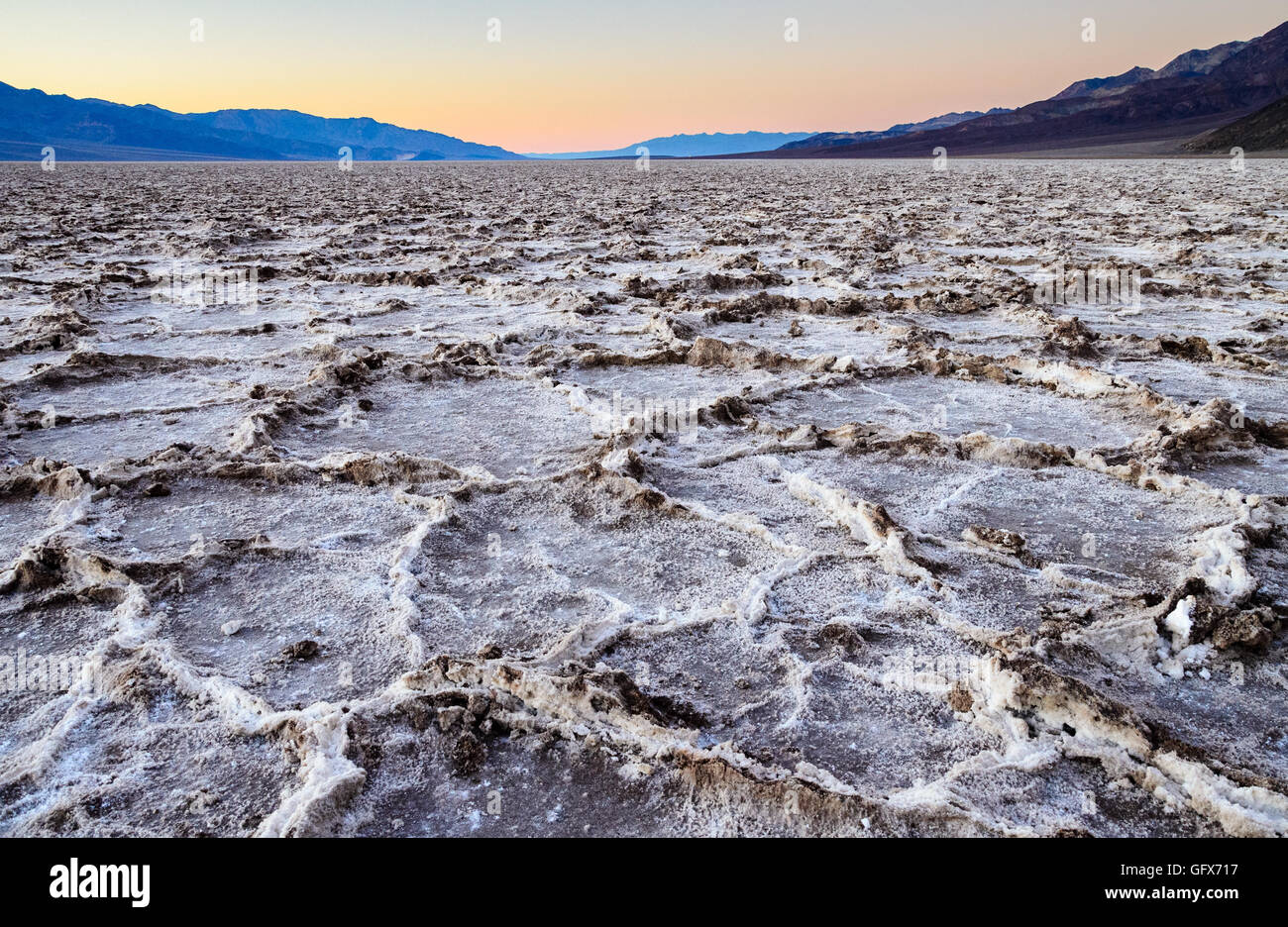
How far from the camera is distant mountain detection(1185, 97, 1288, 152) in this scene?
4491cm

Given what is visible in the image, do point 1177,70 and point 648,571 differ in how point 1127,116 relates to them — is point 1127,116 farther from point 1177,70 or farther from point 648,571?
point 648,571

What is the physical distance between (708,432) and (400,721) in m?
2.23

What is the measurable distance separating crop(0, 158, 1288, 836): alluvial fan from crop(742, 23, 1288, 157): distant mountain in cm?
8255

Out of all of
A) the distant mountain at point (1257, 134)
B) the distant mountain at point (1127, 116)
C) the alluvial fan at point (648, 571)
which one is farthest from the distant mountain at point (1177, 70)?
the alluvial fan at point (648, 571)

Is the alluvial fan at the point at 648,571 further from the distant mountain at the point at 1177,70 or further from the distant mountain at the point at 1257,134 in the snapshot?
the distant mountain at the point at 1177,70

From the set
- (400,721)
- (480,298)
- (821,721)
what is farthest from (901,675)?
(480,298)

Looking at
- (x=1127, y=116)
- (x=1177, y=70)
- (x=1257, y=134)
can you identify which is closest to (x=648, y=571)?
(x=1257, y=134)

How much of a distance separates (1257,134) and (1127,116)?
5556 centimetres

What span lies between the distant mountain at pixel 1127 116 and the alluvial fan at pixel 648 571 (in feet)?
271

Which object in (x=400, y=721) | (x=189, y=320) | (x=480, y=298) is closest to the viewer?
(x=400, y=721)

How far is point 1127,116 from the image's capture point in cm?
9400

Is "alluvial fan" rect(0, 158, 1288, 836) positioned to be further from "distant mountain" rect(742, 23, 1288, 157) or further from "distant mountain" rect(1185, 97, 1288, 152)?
"distant mountain" rect(742, 23, 1288, 157)

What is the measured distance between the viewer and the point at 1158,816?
1.61 m
